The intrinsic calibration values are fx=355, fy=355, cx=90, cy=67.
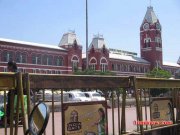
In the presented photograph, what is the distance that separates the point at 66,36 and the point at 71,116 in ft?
242

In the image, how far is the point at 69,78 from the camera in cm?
476

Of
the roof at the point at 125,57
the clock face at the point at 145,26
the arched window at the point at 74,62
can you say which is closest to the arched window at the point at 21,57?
the arched window at the point at 74,62

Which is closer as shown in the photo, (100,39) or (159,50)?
(100,39)

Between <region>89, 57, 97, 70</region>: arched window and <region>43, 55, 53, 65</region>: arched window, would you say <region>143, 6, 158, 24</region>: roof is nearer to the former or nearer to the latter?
<region>89, 57, 97, 70</region>: arched window

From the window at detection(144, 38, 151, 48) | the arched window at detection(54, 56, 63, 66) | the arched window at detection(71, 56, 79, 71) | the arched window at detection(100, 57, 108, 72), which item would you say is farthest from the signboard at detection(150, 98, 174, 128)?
the window at detection(144, 38, 151, 48)

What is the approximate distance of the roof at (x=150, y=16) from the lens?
97.6 meters

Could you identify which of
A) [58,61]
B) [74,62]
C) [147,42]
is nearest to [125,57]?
[147,42]

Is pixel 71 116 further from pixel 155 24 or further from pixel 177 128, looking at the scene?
pixel 155 24

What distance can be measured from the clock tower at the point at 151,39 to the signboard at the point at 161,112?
90.8m

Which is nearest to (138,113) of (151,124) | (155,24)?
(151,124)

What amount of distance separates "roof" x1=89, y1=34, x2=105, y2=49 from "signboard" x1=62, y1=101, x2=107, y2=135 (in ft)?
254

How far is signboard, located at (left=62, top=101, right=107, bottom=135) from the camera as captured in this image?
4.60 meters

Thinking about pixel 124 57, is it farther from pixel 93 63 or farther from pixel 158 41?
pixel 93 63

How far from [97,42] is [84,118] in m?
80.0
